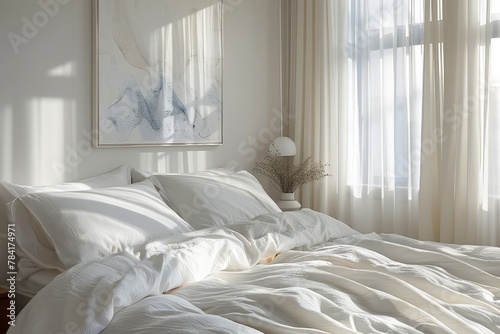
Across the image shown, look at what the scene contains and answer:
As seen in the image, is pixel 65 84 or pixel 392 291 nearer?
pixel 392 291

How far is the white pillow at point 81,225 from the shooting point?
2.69m

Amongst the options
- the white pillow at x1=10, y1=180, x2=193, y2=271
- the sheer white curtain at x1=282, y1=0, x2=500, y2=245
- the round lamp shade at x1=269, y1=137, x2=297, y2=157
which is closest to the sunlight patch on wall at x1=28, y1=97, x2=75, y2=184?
the white pillow at x1=10, y1=180, x2=193, y2=271

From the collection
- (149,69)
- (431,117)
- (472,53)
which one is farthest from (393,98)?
(149,69)

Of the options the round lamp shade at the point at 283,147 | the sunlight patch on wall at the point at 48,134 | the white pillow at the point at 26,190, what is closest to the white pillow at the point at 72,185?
the white pillow at the point at 26,190

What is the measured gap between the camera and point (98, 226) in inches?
110

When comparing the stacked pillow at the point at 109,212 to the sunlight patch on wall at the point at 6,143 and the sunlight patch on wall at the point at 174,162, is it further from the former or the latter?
the sunlight patch on wall at the point at 174,162

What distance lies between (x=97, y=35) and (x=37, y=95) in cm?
54

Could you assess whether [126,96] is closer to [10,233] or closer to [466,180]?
[10,233]

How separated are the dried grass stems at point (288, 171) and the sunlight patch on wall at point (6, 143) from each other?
6.98 feet

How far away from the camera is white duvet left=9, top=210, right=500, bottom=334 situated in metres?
1.88

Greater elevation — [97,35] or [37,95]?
[97,35]

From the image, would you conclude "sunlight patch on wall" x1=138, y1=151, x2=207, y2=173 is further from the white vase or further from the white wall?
the white vase

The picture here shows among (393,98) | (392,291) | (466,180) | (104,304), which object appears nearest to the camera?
(104,304)

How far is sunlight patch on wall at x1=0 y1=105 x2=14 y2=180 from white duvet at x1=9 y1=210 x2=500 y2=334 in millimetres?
953
